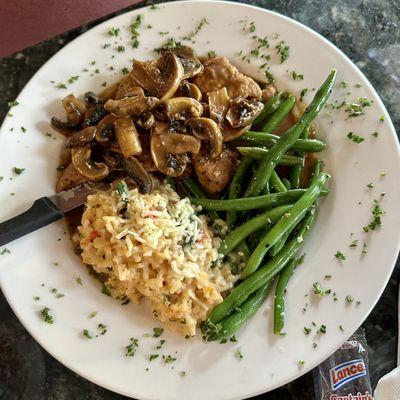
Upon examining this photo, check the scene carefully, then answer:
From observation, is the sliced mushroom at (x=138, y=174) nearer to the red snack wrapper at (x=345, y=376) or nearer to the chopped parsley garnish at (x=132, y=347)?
the chopped parsley garnish at (x=132, y=347)

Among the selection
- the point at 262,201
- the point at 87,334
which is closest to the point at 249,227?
the point at 262,201

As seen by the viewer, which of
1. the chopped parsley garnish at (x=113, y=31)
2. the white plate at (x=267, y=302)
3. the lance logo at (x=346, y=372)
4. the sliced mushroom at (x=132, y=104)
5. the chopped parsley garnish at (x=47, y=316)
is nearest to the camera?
the white plate at (x=267, y=302)

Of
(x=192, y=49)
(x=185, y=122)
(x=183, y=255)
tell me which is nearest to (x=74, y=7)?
(x=192, y=49)

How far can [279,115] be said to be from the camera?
380 cm

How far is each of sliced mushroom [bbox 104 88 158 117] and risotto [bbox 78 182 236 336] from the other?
45 cm

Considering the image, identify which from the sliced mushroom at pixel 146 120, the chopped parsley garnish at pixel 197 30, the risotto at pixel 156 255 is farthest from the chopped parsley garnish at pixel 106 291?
the chopped parsley garnish at pixel 197 30

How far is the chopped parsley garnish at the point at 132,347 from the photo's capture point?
3344 mm

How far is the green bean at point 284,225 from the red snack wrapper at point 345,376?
753 millimetres

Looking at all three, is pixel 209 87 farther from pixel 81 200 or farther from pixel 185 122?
pixel 81 200

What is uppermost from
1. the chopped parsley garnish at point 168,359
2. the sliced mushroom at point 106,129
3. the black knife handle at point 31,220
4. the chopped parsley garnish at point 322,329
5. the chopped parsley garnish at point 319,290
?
the sliced mushroom at point 106,129

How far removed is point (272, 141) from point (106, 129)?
1.06m

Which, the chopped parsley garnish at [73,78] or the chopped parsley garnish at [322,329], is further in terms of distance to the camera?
the chopped parsley garnish at [73,78]

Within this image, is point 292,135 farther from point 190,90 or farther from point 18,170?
point 18,170

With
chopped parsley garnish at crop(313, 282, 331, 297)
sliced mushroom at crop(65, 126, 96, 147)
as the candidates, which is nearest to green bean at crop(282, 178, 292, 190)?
chopped parsley garnish at crop(313, 282, 331, 297)
